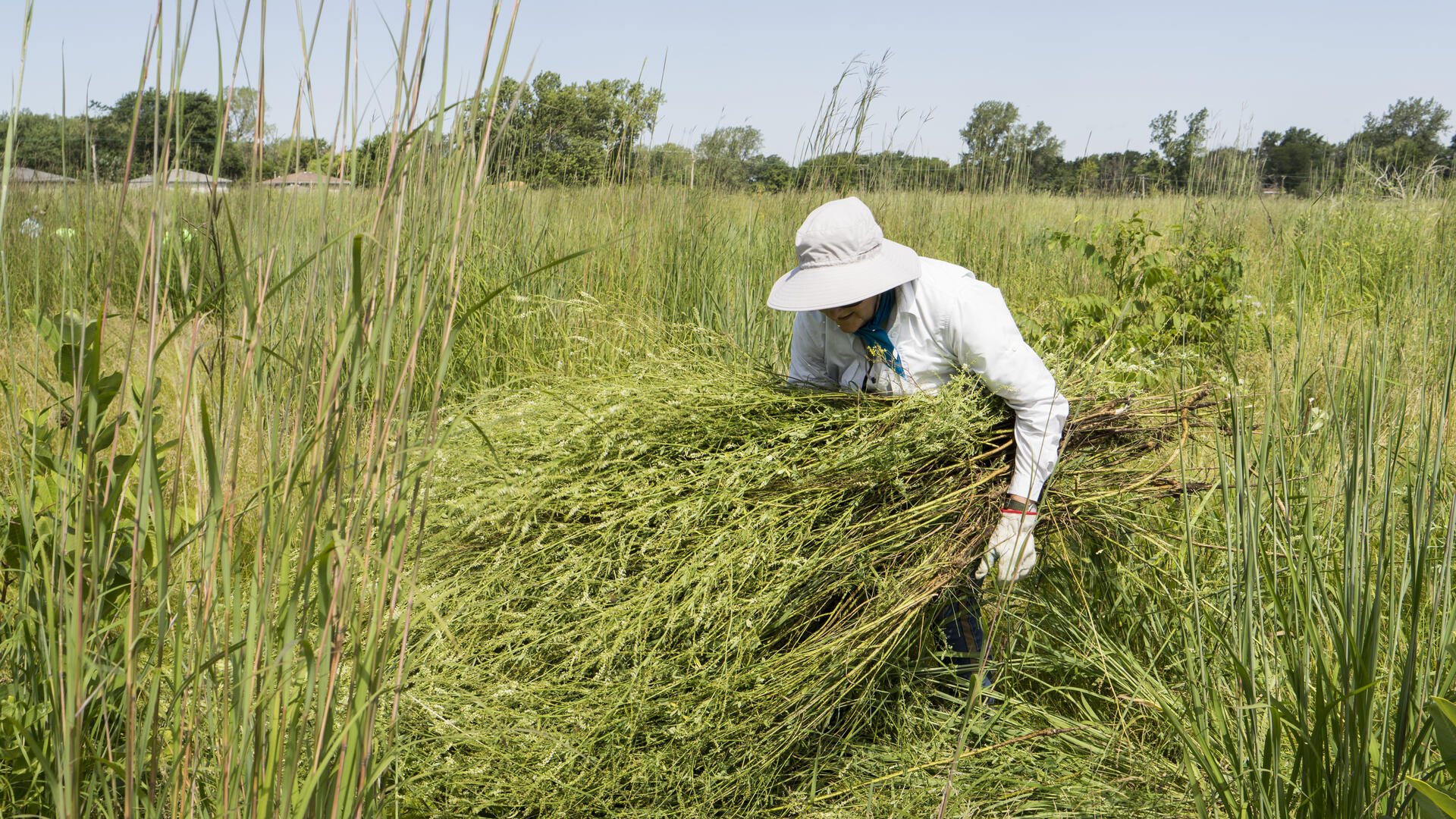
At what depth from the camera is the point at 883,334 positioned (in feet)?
6.55

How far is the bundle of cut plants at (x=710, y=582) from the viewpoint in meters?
1.56

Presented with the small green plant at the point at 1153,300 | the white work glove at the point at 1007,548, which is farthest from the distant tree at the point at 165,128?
the small green plant at the point at 1153,300

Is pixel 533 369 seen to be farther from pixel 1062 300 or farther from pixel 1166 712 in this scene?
pixel 1166 712

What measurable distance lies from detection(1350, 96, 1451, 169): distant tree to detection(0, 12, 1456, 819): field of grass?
4.42 metres

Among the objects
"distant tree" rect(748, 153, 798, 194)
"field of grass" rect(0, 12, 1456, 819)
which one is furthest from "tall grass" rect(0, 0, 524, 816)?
"distant tree" rect(748, 153, 798, 194)

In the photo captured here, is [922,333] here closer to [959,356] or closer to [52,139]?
[959,356]

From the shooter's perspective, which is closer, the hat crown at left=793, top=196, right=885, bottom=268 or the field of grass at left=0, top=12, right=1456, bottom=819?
the field of grass at left=0, top=12, right=1456, bottom=819

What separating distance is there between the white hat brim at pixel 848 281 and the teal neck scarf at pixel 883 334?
0.08 m

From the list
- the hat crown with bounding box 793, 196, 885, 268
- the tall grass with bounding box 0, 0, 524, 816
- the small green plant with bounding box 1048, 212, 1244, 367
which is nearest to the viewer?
the tall grass with bounding box 0, 0, 524, 816

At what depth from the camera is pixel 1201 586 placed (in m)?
1.88

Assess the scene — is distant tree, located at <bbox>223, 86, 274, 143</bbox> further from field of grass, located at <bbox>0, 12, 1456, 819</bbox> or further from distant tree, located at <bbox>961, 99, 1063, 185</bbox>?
distant tree, located at <bbox>961, 99, 1063, 185</bbox>

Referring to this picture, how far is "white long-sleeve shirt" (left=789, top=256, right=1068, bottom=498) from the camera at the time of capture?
1.77 meters

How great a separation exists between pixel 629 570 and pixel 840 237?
2.90ft

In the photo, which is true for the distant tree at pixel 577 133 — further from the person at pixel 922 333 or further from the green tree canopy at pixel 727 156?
the person at pixel 922 333
